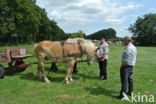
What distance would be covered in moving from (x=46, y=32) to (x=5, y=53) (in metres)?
67.3

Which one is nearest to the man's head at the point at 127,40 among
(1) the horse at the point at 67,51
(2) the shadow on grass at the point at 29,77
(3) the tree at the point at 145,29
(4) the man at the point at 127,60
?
(4) the man at the point at 127,60

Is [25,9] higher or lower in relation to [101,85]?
higher

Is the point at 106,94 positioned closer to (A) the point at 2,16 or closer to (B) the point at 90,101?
(B) the point at 90,101

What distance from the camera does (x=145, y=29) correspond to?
3401 inches

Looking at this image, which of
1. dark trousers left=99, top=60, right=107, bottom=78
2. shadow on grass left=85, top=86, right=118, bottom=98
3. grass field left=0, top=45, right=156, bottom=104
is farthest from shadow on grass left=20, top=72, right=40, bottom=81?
dark trousers left=99, top=60, right=107, bottom=78

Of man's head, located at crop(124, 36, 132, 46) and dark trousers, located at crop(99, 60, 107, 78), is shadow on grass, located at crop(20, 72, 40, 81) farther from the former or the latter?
man's head, located at crop(124, 36, 132, 46)

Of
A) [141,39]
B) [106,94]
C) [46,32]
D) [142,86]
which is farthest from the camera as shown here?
[141,39]

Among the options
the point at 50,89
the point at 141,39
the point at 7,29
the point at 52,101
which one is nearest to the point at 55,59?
the point at 50,89

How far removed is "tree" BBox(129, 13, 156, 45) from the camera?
8266cm

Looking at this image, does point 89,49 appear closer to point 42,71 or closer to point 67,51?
point 67,51

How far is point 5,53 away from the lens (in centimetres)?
Answer: 932

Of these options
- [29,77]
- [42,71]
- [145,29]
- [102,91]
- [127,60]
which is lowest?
[102,91]

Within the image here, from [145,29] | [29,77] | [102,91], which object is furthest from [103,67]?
[145,29]

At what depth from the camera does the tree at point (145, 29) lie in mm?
82662
